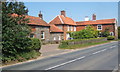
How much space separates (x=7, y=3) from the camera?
13133mm

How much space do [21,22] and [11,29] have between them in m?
1.77

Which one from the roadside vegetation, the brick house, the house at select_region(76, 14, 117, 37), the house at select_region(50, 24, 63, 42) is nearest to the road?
the roadside vegetation

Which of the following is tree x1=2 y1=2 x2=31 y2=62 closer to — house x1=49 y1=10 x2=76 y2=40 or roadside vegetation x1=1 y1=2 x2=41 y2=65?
roadside vegetation x1=1 y1=2 x2=41 y2=65

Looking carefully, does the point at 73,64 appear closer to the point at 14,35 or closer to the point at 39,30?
the point at 14,35

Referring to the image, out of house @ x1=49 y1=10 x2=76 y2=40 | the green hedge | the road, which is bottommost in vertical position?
the road

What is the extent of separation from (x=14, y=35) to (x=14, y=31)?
1.47ft

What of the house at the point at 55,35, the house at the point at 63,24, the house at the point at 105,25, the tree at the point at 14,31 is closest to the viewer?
the tree at the point at 14,31

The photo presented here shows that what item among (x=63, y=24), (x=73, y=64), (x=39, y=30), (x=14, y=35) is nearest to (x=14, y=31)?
(x=14, y=35)

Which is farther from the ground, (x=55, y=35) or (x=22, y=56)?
(x=55, y=35)

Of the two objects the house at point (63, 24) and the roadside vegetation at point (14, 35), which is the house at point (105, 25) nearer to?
the house at point (63, 24)

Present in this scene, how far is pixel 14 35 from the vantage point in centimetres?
1273

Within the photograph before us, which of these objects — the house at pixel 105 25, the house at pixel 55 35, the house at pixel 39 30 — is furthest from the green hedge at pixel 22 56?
the house at pixel 105 25

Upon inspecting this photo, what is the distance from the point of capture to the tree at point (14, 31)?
40.9 ft

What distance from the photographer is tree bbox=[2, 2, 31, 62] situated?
12.5 meters
